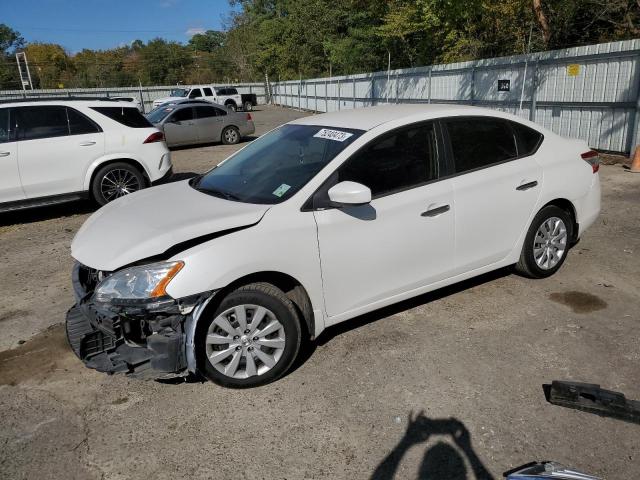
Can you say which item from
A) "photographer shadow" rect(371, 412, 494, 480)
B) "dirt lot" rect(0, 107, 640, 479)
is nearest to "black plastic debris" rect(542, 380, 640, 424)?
"dirt lot" rect(0, 107, 640, 479)

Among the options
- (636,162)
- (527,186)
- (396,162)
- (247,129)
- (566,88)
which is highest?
(566,88)

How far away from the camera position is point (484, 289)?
4.71 meters

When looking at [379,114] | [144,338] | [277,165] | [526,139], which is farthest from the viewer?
[526,139]

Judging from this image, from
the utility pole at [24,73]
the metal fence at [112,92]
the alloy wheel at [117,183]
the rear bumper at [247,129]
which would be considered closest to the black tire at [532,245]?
the alloy wheel at [117,183]

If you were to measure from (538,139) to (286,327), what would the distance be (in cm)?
293

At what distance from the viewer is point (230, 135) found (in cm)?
1767

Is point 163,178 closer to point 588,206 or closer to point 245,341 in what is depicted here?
point 245,341

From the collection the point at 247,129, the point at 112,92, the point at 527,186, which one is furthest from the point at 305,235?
the point at 112,92

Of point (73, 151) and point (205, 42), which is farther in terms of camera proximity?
point (205, 42)

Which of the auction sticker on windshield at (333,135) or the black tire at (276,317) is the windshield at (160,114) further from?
the black tire at (276,317)

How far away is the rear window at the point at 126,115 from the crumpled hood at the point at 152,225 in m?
4.70

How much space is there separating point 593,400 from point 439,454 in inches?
40.9

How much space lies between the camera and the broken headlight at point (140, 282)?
2932mm

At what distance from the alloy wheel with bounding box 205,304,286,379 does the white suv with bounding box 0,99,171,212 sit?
18.4 ft
